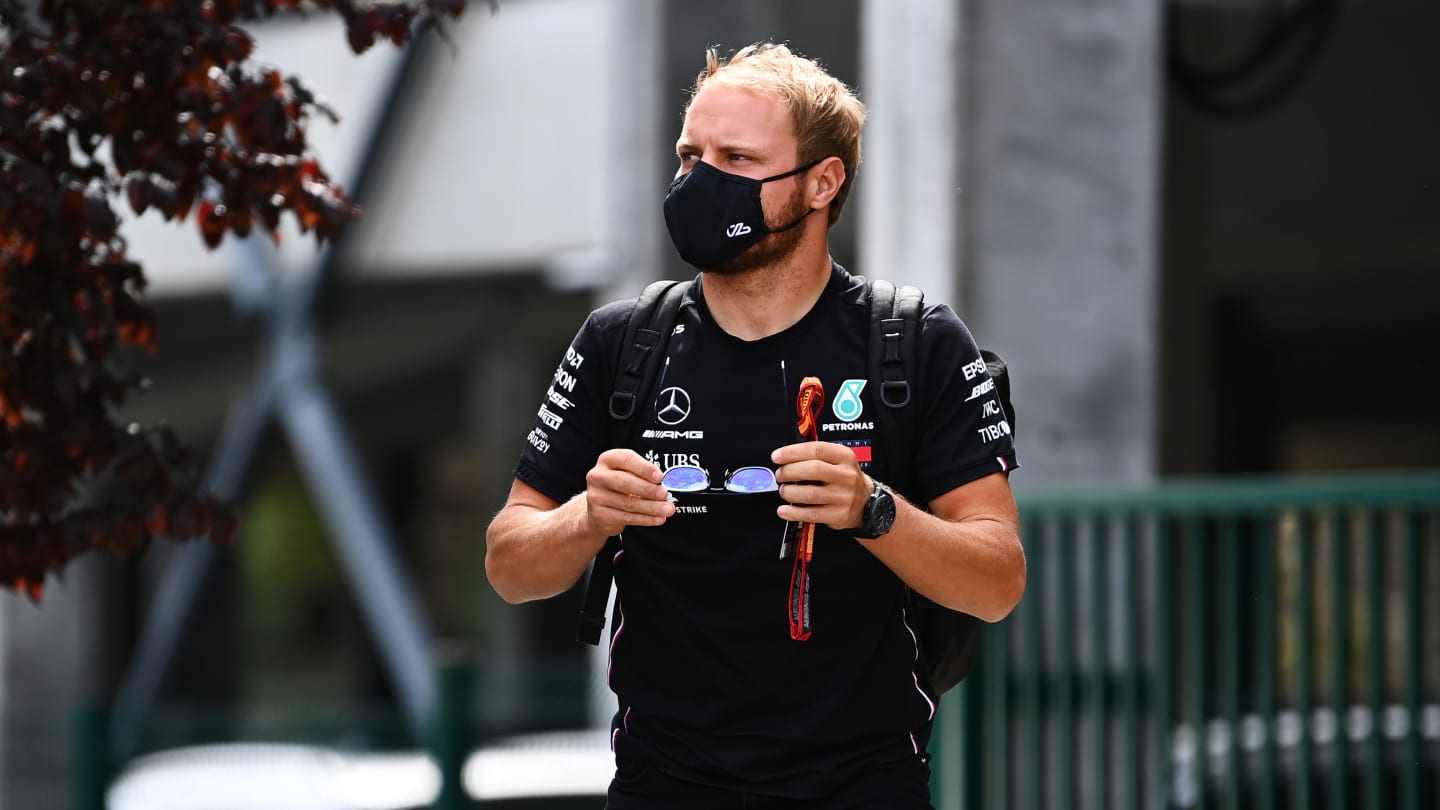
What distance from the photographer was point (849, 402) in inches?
128

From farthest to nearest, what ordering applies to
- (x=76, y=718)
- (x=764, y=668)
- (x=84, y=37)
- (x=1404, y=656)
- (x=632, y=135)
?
(x=632, y=135), (x=76, y=718), (x=1404, y=656), (x=84, y=37), (x=764, y=668)

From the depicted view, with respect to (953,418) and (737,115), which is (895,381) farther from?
(737,115)

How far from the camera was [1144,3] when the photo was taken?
28.2 feet

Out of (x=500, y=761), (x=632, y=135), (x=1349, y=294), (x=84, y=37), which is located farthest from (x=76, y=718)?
(x=1349, y=294)

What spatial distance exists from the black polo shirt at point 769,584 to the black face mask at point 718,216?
14 cm

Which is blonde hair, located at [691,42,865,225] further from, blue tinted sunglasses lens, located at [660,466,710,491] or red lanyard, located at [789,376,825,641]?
blue tinted sunglasses lens, located at [660,466,710,491]

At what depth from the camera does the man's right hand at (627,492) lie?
2.97 m

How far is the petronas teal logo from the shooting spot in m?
3.24

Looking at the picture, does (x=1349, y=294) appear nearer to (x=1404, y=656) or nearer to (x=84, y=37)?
(x=1404, y=656)

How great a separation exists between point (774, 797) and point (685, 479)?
53 cm

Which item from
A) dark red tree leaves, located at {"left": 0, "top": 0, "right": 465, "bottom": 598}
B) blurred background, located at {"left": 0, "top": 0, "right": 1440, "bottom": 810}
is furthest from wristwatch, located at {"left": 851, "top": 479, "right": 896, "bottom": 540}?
blurred background, located at {"left": 0, "top": 0, "right": 1440, "bottom": 810}

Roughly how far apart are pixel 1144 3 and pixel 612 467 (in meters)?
6.19

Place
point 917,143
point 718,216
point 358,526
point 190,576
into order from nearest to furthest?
point 718,216, point 917,143, point 358,526, point 190,576

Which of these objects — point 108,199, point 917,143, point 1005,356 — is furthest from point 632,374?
point 917,143
